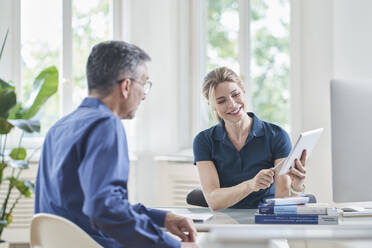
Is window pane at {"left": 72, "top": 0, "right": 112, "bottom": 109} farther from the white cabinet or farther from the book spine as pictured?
the book spine

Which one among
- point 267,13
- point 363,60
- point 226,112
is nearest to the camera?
point 226,112

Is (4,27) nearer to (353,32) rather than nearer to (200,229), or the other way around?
(353,32)

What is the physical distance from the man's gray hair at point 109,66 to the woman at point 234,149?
89 cm

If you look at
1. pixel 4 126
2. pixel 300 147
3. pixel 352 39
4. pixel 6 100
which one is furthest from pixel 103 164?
pixel 352 39

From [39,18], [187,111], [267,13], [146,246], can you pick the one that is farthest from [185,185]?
[146,246]

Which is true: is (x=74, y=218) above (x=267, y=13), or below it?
below

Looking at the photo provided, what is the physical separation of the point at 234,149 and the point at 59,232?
1176 millimetres

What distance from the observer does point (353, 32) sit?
3592mm

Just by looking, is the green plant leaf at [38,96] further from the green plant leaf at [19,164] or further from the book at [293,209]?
the book at [293,209]

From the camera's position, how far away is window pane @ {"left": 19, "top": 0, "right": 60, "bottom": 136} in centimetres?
446

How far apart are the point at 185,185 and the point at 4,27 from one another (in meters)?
2.01

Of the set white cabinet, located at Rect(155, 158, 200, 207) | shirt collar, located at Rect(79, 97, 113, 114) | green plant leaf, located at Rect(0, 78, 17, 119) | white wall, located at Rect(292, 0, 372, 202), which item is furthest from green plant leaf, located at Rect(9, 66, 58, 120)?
white wall, located at Rect(292, 0, 372, 202)

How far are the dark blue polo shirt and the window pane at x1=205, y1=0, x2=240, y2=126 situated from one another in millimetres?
1923

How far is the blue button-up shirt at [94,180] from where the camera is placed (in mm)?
1342
